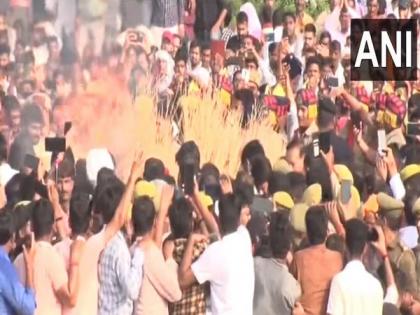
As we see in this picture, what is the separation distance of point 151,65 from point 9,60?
0.73 meters

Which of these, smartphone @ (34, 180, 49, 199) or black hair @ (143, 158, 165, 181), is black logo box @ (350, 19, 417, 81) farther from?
smartphone @ (34, 180, 49, 199)

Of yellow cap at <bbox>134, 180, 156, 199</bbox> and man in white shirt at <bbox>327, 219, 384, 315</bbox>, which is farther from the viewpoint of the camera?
man in white shirt at <bbox>327, 219, 384, 315</bbox>

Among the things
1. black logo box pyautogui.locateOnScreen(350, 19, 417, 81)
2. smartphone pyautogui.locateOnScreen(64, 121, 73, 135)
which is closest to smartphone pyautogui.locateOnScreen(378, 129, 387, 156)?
black logo box pyautogui.locateOnScreen(350, 19, 417, 81)

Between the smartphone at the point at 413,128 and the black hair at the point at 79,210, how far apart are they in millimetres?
1731

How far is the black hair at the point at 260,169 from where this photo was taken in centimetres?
916

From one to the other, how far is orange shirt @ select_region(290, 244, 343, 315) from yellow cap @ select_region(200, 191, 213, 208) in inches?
20.5

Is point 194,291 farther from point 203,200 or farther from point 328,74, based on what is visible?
point 328,74

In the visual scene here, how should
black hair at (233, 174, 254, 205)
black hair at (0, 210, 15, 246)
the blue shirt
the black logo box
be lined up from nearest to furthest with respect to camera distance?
the blue shirt < black hair at (0, 210, 15, 246) < black hair at (233, 174, 254, 205) < the black logo box

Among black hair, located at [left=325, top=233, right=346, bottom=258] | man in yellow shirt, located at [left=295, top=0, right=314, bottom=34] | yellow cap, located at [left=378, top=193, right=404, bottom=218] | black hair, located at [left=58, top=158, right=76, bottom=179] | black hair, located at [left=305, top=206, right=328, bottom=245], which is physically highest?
man in yellow shirt, located at [left=295, top=0, right=314, bottom=34]

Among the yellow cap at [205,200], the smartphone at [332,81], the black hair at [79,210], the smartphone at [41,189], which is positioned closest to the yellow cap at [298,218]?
the yellow cap at [205,200]

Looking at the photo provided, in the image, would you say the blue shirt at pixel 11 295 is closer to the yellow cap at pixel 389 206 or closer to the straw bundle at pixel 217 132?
the straw bundle at pixel 217 132

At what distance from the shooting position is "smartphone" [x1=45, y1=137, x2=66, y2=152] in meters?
8.98

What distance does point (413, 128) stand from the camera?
9344 mm

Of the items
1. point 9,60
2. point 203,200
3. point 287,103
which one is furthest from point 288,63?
point 9,60
